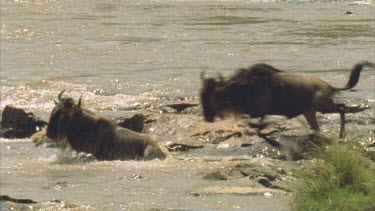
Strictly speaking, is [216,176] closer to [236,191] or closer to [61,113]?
[236,191]

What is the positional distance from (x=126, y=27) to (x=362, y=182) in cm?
2802

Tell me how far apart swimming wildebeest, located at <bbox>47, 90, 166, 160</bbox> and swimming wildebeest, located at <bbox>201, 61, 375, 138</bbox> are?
0.80 meters

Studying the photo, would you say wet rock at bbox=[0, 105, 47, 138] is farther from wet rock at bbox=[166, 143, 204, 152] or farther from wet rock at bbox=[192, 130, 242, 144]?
wet rock at bbox=[192, 130, 242, 144]

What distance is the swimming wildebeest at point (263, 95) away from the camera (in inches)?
456

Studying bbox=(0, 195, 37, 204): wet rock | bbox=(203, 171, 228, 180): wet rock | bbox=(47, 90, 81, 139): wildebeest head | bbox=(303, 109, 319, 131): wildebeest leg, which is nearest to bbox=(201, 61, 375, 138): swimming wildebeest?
bbox=(303, 109, 319, 131): wildebeest leg

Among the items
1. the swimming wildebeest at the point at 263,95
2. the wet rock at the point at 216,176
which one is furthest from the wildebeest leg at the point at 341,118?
the wet rock at the point at 216,176

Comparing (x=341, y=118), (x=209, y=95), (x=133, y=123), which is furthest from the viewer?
(x=133, y=123)

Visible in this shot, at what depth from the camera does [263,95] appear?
11.8m

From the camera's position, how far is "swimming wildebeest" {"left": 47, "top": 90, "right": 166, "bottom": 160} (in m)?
11.6

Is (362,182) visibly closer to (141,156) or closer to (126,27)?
(141,156)

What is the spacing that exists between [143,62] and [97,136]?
1231cm

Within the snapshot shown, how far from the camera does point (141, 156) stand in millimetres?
11516

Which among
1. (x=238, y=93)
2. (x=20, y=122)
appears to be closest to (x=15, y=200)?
(x=238, y=93)

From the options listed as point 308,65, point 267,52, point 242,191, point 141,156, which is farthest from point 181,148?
point 267,52
